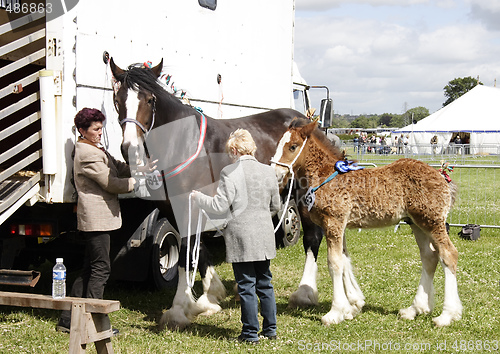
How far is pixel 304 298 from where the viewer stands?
573cm

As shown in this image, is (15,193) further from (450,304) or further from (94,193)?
(450,304)

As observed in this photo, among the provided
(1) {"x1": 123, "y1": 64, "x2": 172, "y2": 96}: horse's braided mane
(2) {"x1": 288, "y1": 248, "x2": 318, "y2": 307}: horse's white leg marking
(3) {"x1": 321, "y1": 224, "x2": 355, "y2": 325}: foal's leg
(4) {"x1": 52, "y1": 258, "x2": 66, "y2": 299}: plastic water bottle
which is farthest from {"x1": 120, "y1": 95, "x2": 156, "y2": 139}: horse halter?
(2) {"x1": 288, "y1": 248, "x2": 318, "y2": 307}: horse's white leg marking

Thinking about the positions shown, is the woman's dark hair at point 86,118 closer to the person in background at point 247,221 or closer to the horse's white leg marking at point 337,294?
the person in background at point 247,221

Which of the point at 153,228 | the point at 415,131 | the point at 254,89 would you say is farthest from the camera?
the point at 415,131

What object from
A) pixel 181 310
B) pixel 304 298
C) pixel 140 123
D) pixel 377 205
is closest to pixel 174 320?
pixel 181 310

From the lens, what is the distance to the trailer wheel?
5996 mm

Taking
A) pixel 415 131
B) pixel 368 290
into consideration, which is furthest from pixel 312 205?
pixel 415 131

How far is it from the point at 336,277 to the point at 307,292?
789 mm

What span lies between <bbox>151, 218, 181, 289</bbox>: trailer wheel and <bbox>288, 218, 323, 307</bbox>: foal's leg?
1458 mm

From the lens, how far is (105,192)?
490 cm

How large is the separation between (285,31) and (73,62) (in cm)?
439

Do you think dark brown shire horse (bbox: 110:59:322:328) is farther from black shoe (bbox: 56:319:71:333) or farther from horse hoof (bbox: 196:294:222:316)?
black shoe (bbox: 56:319:71:333)

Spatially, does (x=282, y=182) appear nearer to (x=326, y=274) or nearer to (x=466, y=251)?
(x=326, y=274)

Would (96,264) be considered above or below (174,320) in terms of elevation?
above
